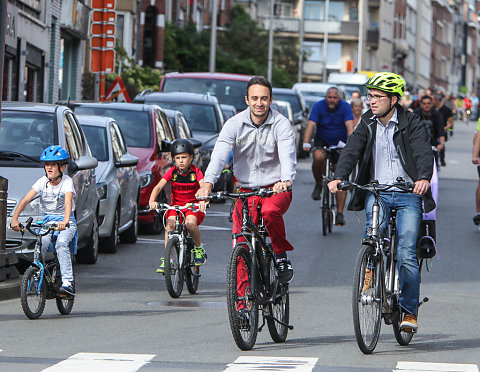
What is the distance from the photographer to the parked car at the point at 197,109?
2434 centimetres

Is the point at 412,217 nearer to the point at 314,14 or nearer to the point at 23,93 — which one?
the point at 23,93

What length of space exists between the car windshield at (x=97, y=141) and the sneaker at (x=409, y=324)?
7708 mm

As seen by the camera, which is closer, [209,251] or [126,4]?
[209,251]

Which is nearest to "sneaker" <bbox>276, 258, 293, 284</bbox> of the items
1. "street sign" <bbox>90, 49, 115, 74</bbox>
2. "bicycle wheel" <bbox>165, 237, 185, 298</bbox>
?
"bicycle wheel" <bbox>165, 237, 185, 298</bbox>

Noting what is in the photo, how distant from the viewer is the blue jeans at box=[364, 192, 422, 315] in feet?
30.5

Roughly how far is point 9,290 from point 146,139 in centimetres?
736

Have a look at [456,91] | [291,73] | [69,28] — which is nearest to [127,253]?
[69,28]

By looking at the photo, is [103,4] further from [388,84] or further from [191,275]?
[388,84]

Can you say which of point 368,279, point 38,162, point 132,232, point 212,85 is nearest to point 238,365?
point 368,279

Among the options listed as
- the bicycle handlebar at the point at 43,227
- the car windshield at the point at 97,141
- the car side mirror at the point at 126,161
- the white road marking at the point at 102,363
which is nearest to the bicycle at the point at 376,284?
the white road marking at the point at 102,363

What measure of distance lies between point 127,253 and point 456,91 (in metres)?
139

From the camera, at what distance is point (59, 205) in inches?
442

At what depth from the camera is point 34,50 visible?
1366 inches

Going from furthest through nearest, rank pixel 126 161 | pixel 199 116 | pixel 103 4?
pixel 103 4 → pixel 199 116 → pixel 126 161
